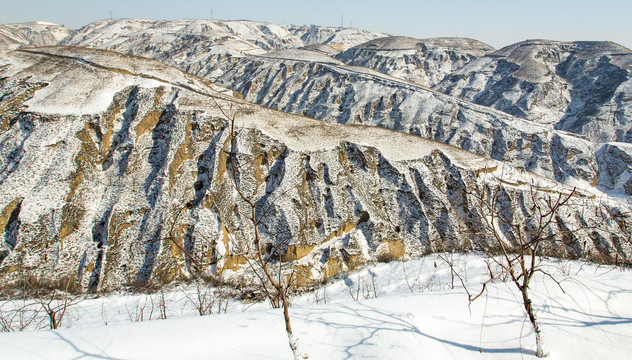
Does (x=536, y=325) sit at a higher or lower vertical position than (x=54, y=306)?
higher

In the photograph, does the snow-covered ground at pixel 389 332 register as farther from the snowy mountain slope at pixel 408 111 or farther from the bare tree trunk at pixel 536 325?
the snowy mountain slope at pixel 408 111

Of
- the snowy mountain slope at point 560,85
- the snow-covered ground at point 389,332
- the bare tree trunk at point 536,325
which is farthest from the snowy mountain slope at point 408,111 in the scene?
the bare tree trunk at point 536,325

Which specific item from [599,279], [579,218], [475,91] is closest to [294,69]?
[475,91]

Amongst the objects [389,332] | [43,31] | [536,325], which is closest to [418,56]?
[536,325]

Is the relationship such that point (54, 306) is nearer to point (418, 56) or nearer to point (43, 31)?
point (418, 56)

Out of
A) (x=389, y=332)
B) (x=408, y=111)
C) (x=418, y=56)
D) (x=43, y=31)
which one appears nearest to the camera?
(x=389, y=332)

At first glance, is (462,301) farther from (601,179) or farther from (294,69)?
(294,69)

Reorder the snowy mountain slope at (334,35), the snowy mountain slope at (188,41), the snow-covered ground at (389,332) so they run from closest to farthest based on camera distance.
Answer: the snow-covered ground at (389,332)
the snowy mountain slope at (188,41)
the snowy mountain slope at (334,35)
